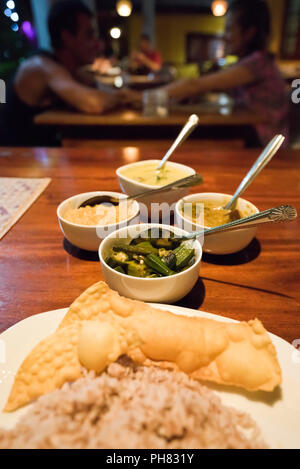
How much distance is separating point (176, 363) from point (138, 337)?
0.10 metres

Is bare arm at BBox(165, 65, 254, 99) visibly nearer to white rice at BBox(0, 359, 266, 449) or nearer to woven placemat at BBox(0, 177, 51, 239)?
woven placemat at BBox(0, 177, 51, 239)

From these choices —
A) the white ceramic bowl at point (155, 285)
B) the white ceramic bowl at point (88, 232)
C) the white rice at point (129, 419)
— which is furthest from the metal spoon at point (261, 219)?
the white rice at point (129, 419)

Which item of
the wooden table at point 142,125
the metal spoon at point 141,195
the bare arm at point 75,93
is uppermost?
the bare arm at point 75,93

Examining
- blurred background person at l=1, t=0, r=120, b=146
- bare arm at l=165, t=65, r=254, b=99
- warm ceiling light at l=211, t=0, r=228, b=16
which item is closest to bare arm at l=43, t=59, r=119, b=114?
blurred background person at l=1, t=0, r=120, b=146

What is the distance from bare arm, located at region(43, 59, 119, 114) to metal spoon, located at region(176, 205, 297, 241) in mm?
3263

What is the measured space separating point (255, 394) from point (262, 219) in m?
0.49

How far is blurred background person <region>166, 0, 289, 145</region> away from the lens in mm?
3992

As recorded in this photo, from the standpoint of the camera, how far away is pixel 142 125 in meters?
3.66

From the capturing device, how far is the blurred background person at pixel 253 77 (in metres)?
3.99

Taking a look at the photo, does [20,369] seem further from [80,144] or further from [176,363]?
[80,144]

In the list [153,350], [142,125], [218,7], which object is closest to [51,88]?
[142,125]

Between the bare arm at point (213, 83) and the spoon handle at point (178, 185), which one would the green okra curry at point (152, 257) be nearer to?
the spoon handle at point (178, 185)

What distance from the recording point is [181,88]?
4.22 m

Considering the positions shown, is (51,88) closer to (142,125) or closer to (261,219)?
(142,125)
